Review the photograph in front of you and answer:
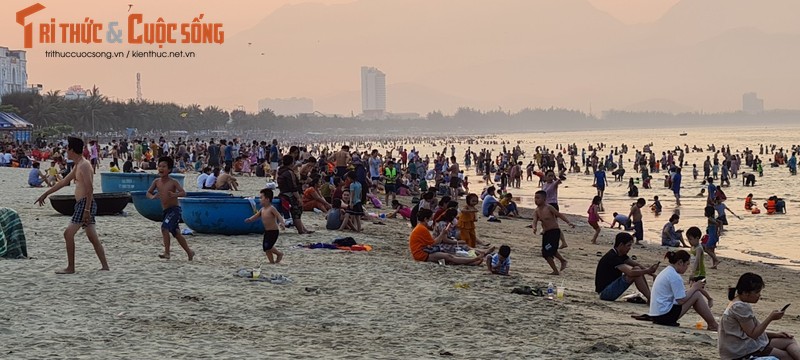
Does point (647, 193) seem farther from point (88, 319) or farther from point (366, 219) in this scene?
point (88, 319)

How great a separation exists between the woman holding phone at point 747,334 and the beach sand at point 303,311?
2.50 ft

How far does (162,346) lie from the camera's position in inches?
311

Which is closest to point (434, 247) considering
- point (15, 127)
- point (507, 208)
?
point (507, 208)

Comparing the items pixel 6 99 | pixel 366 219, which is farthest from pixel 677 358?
pixel 6 99

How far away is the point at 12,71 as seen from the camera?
108m

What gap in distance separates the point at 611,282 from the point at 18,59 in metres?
109

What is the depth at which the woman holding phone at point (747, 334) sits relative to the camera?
763 cm

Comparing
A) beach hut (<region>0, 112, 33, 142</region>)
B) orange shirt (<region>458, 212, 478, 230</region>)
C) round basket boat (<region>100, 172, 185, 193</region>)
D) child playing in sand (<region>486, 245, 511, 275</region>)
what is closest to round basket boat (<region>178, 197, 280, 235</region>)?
orange shirt (<region>458, 212, 478, 230</region>)

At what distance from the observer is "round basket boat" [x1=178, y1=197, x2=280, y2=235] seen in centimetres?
1539

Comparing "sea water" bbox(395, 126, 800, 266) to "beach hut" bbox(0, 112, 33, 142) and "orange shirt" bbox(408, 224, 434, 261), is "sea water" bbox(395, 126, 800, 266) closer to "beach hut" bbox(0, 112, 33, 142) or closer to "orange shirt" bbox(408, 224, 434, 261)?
"orange shirt" bbox(408, 224, 434, 261)

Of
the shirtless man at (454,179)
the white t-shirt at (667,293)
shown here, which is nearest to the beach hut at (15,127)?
the shirtless man at (454,179)

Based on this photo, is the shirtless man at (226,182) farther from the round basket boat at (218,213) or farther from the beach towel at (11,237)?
the beach towel at (11,237)

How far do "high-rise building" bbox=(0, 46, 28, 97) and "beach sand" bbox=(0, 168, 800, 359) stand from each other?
320ft

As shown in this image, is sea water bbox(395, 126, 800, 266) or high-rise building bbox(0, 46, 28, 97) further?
high-rise building bbox(0, 46, 28, 97)
